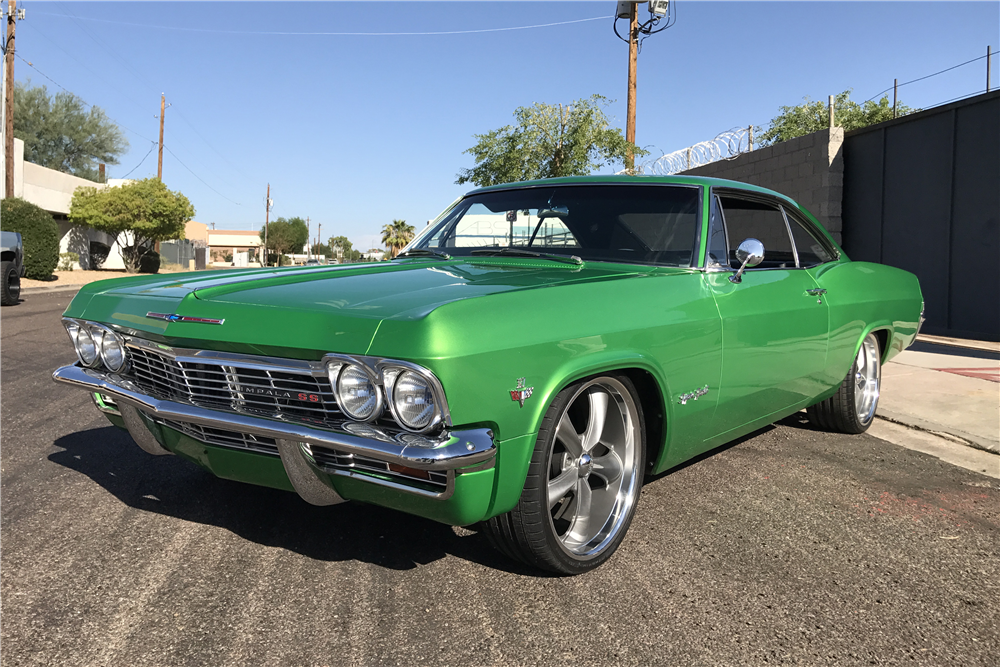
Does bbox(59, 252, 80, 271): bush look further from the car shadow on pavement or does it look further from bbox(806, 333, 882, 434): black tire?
bbox(806, 333, 882, 434): black tire

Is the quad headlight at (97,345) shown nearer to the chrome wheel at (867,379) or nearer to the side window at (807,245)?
the side window at (807,245)

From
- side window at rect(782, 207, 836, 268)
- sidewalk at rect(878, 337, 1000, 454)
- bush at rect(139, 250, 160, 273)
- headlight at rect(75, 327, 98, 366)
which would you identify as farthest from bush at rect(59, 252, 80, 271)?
side window at rect(782, 207, 836, 268)

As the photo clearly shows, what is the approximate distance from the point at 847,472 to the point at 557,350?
2.41 metres

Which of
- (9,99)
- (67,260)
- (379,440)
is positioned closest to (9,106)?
(9,99)

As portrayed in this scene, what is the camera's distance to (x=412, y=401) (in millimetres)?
A: 2139

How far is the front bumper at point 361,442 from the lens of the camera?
6.78ft

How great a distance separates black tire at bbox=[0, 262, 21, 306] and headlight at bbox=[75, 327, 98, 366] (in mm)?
13399

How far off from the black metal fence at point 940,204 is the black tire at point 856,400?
6.31m

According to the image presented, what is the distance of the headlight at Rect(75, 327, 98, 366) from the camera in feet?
9.85

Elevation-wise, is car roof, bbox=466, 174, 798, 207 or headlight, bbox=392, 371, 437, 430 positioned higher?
car roof, bbox=466, 174, 798, 207

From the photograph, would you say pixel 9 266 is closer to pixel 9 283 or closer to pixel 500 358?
pixel 9 283

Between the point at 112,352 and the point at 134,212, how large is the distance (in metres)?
34.1

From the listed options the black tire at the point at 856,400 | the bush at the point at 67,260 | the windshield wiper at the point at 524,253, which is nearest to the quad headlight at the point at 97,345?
the windshield wiper at the point at 524,253

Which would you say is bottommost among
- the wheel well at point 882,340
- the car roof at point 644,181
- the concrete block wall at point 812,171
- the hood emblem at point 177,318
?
the wheel well at point 882,340
